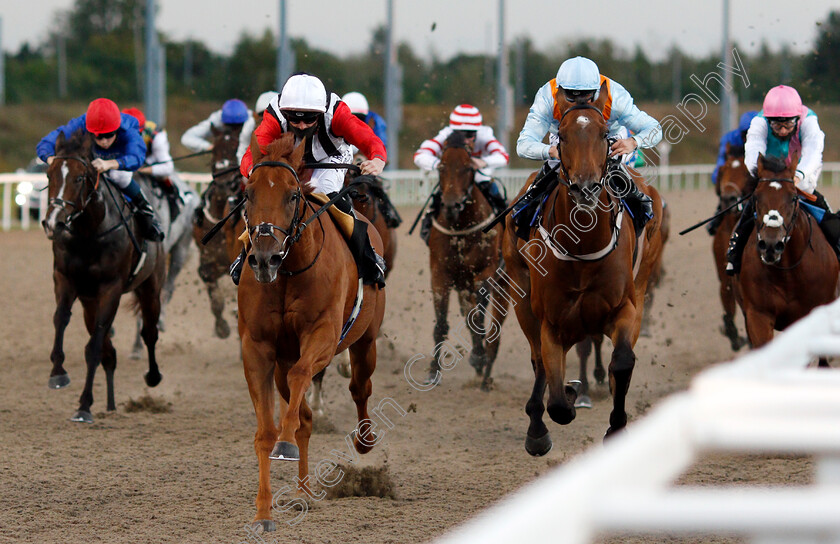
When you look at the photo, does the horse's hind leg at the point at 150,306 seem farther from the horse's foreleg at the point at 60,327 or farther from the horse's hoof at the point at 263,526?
the horse's hoof at the point at 263,526

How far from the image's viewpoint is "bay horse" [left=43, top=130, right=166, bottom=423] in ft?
23.9

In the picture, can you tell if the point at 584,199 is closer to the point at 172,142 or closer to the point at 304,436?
the point at 304,436

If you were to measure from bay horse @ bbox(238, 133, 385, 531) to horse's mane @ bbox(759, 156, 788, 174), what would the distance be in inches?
110

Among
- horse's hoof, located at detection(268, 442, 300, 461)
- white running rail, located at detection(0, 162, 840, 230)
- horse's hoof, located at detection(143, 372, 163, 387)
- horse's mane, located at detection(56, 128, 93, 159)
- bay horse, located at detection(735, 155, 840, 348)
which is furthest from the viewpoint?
white running rail, located at detection(0, 162, 840, 230)

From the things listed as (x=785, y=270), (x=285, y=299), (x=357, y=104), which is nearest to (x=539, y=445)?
(x=285, y=299)

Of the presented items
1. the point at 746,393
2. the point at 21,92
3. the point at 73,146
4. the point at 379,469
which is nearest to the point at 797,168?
the point at 379,469

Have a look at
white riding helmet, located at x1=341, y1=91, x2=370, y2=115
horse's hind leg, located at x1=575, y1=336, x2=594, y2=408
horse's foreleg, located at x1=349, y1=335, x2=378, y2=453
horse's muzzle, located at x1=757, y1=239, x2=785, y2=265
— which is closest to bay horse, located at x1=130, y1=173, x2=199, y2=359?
white riding helmet, located at x1=341, y1=91, x2=370, y2=115

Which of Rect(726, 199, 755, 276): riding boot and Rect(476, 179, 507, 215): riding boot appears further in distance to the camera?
Rect(476, 179, 507, 215): riding boot

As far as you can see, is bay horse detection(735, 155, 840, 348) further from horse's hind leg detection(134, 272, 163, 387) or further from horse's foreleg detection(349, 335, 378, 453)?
horse's hind leg detection(134, 272, 163, 387)

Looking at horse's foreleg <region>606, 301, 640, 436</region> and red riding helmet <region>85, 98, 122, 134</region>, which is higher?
red riding helmet <region>85, 98, 122, 134</region>

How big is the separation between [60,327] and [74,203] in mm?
917

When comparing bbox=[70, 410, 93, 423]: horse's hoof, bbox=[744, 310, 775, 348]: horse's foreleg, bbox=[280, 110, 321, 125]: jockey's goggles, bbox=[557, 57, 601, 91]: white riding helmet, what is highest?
bbox=[557, 57, 601, 91]: white riding helmet

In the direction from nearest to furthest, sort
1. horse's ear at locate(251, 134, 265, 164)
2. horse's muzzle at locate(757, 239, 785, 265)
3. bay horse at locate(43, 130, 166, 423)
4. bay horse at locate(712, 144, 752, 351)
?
horse's ear at locate(251, 134, 265, 164) < horse's muzzle at locate(757, 239, 785, 265) < bay horse at locate(43, 130, 166, 423) < bay horse at locate(712, 144, 752, 351)

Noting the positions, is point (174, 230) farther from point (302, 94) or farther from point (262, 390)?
point (262, 390)
